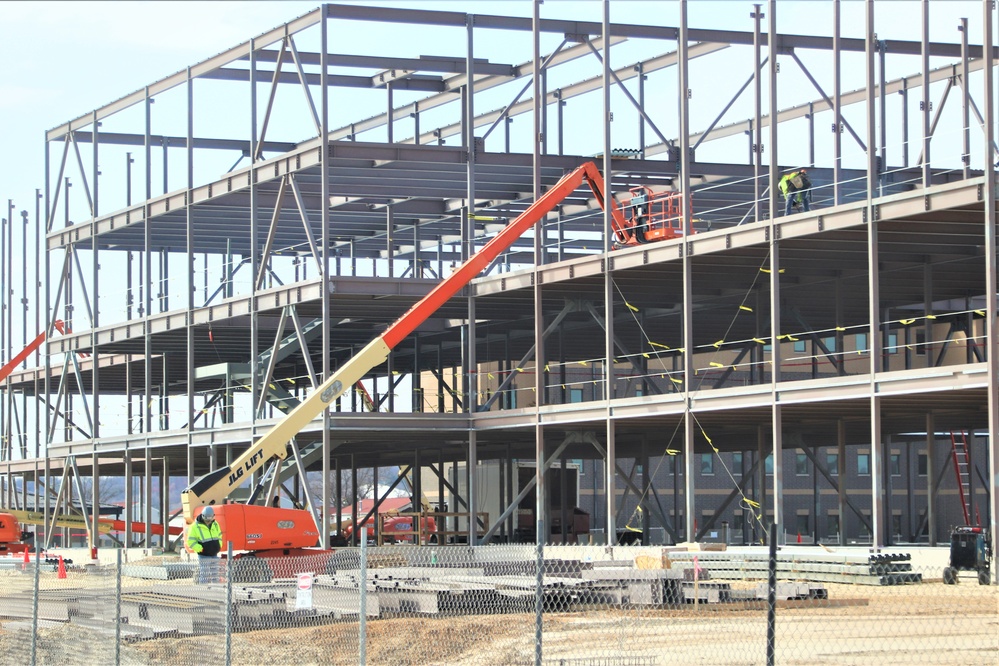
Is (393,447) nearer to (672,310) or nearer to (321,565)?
(672,310)

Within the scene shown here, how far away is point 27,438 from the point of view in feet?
201

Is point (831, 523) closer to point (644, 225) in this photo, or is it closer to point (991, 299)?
point (644, 225)

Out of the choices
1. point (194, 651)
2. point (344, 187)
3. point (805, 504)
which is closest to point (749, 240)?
point (344, 187)

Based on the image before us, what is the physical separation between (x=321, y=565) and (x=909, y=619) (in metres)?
13.0

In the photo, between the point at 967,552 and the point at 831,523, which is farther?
the point at 831,523

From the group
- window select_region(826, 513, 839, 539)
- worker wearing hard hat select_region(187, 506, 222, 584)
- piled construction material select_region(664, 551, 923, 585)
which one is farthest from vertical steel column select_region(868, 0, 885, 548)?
window select_region(826, 513, 839, 539)

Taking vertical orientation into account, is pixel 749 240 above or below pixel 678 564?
above

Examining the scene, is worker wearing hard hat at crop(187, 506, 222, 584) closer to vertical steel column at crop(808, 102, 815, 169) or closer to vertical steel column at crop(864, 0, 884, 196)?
vertical steel column at crop(864, 0, 884, 196)

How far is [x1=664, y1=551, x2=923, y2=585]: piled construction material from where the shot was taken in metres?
26.0

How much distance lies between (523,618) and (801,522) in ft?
200

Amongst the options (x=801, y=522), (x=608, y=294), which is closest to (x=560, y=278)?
(x=608, y=294)

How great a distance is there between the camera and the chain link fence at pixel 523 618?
17234 millimetres

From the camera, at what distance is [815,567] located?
26938 millimetres

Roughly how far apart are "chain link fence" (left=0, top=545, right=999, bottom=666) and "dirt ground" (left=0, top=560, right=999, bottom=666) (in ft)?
0.11
